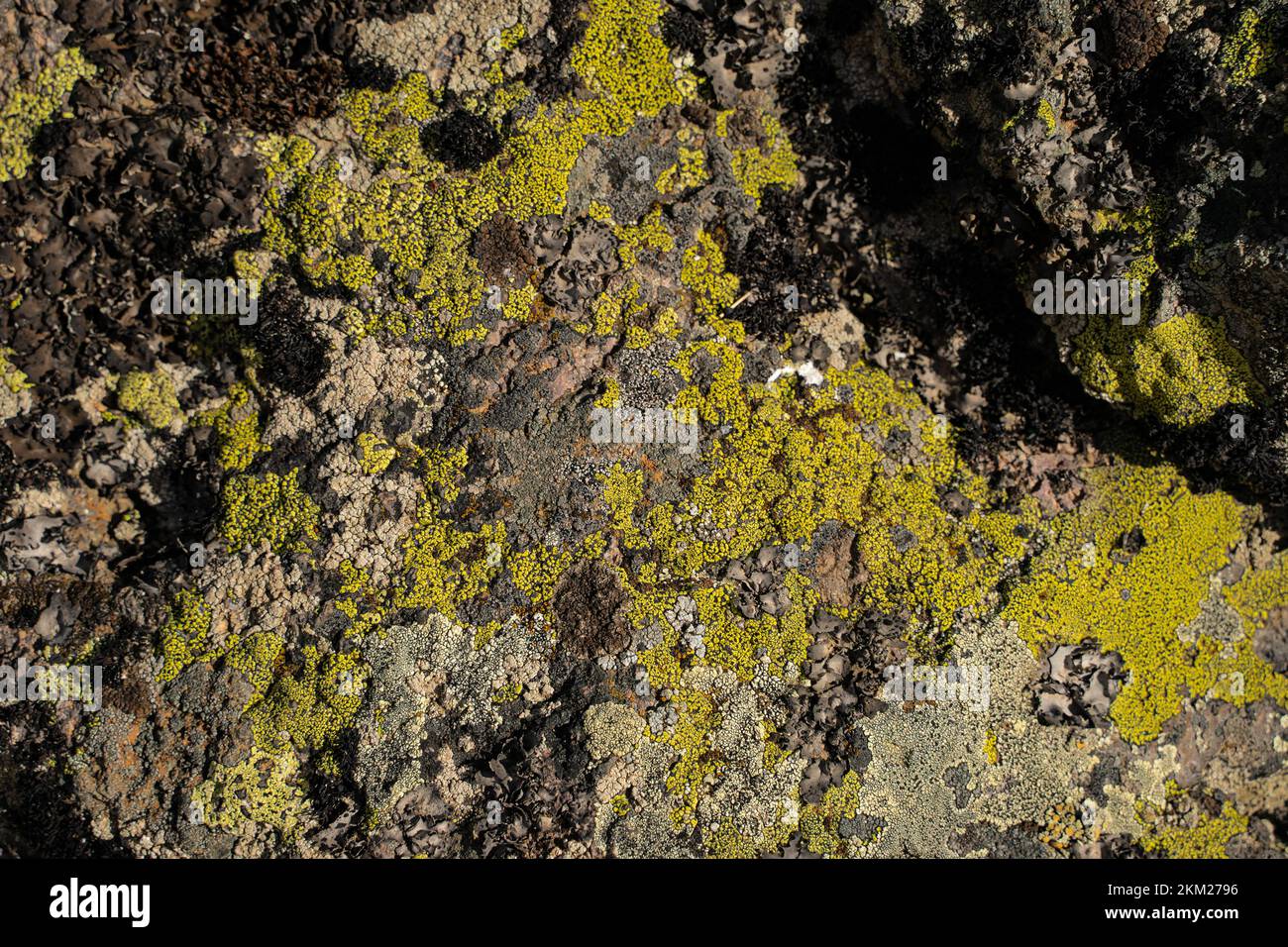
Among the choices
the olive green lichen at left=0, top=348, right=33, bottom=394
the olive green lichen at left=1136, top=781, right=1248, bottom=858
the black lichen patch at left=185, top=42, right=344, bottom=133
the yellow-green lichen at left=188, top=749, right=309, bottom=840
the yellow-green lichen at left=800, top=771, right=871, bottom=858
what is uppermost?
the black lichen patch at left=185, top=42, right=344, bottom=133

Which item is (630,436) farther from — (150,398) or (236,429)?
(150,398)

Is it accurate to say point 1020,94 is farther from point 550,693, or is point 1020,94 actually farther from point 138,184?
point 138,184

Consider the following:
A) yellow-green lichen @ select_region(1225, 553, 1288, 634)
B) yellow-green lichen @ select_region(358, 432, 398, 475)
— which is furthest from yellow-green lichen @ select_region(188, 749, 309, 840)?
yellow-green lichen @ select_region(1225, 553, 1288, 634)

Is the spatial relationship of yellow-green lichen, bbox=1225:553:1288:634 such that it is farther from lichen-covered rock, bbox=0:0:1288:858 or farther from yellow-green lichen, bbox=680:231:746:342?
yellow-green lichen, bbox=680:231:746:342

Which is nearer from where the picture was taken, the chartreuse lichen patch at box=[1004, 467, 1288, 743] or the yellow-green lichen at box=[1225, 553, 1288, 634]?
the chartreuse lichen patch at box=[1004, 467, 1288, 743]

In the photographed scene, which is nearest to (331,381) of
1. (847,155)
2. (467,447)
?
(467,447)
